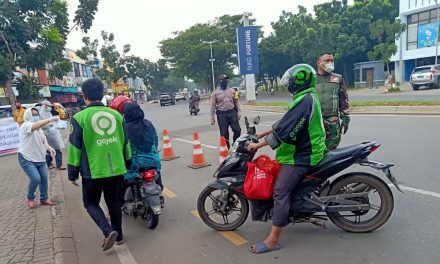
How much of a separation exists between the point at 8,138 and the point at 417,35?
35.2 m

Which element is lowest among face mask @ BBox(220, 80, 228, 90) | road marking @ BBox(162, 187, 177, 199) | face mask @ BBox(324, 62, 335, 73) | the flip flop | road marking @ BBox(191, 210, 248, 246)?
road marking @ BBox(162, 187, 177, 199)

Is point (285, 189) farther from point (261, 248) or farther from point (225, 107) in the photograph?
point (225, 107)

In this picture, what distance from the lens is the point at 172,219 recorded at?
4562mm

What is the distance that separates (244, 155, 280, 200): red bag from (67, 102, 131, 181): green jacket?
1.38 m

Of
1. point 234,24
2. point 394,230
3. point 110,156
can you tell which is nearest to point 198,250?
point 110,156

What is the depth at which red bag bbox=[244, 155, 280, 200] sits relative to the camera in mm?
3496

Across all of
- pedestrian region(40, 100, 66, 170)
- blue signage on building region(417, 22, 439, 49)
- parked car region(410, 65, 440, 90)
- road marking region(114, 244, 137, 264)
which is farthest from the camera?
blue signage on building region(417, 22, 439, 49)

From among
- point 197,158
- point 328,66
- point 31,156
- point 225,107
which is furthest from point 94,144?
point 225,107

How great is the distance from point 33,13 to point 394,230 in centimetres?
1530

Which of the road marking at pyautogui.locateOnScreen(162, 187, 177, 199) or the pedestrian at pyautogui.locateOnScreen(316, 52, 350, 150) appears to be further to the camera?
the road marking at pyautogui.locateOnScreen(162, 187, 177, 199)

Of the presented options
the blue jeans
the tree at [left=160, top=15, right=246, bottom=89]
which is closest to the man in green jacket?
the blue jeans

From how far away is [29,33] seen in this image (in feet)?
44.6

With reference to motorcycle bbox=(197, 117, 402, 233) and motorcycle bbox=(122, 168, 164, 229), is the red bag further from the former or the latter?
motorcycle bbox=(122, 168, 164, 229)

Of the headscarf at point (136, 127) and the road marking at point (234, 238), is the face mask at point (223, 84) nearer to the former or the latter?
the headscarf at point (136, 127)
